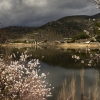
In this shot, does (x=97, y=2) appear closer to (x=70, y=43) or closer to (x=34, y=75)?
(x=34, y=75)

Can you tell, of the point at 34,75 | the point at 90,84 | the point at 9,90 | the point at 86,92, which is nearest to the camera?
the point at 9,90

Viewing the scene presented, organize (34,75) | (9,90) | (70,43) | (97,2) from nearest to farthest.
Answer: (97,2), (9,90), (34,75), (70,43)

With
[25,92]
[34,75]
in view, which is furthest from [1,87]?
[34,75]

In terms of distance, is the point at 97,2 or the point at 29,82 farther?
the point at 29,82

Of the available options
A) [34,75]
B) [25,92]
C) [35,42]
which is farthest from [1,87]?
[35,42]

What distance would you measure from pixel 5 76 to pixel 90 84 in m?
24.4

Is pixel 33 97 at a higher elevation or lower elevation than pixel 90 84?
higher

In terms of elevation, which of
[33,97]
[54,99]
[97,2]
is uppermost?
[97,2]

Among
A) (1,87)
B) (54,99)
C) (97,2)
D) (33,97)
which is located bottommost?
(54,99)

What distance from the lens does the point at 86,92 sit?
2619 cm

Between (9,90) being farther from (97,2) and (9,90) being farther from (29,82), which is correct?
(97,2)

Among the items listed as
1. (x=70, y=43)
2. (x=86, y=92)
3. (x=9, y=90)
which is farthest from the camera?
(x=70, y=43)

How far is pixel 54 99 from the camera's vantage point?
79.0 ft

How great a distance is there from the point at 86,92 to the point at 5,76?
19644 mm
